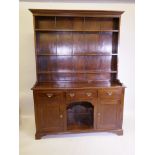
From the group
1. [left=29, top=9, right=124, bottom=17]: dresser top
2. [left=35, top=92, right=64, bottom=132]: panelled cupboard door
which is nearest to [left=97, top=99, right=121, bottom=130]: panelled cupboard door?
[left=35, top=92, right=64, bottom=132]: panelled cupboard door

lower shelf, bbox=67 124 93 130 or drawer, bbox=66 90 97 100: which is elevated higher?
drawer, bbox=66 90 97 100

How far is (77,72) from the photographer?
2932 mm

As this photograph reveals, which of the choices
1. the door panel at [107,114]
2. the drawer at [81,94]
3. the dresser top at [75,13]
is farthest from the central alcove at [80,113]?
the dresser top at [75,13]

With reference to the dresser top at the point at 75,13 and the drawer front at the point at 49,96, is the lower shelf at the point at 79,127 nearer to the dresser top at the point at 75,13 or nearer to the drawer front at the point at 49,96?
the drawer front at the point at 49,96

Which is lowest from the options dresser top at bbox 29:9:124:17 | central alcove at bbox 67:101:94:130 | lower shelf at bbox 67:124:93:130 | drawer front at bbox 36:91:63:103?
lower shelf at bbox 67:124:93:130

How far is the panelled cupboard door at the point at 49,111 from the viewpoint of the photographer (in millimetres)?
2488

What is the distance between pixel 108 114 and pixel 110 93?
13.3 inches

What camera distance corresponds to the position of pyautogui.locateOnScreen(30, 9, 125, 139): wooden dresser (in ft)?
8.30

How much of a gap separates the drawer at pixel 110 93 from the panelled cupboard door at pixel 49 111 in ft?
2.05

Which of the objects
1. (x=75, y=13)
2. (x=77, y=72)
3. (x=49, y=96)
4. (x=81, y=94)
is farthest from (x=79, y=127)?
(x=75, y=13)

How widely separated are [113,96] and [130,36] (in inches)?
52.2

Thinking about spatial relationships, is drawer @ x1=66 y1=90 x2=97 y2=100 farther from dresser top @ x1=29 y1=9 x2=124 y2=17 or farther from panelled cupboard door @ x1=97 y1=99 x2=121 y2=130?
dresser top @ x1=29 y1=9 x2=124 y2=17

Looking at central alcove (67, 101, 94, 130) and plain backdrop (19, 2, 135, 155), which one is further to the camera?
central alcove (67, 101, 94, 130)
